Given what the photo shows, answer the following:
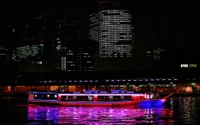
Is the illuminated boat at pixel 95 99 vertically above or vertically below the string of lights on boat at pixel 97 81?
below

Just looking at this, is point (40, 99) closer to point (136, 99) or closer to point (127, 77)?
point (136, 99)

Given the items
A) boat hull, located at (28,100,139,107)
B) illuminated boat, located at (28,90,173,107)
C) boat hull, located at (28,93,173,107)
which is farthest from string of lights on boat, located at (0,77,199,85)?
boat hull, located at (28,93,173,107)

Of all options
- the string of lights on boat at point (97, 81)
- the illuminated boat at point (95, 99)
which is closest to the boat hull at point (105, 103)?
the illuminated boat at point (95, 99)

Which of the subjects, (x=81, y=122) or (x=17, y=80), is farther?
(x=17, y=80)

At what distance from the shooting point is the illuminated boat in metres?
64.6

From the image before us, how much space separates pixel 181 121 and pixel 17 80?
10374 centimetres

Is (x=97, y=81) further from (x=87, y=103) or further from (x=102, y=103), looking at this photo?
(x=102, y=103)

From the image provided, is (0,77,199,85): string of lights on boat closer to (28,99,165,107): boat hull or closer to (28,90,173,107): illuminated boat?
(28,90,173,107): illuminated boat

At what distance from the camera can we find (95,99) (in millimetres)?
67000

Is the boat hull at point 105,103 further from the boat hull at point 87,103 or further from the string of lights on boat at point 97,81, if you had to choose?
the string of lights on boat at point 97,81

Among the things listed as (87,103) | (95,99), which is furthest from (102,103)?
(87,103)

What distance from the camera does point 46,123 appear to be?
45594mm

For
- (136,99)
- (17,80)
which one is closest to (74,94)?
(136,99)

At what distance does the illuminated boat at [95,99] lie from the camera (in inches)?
2544
